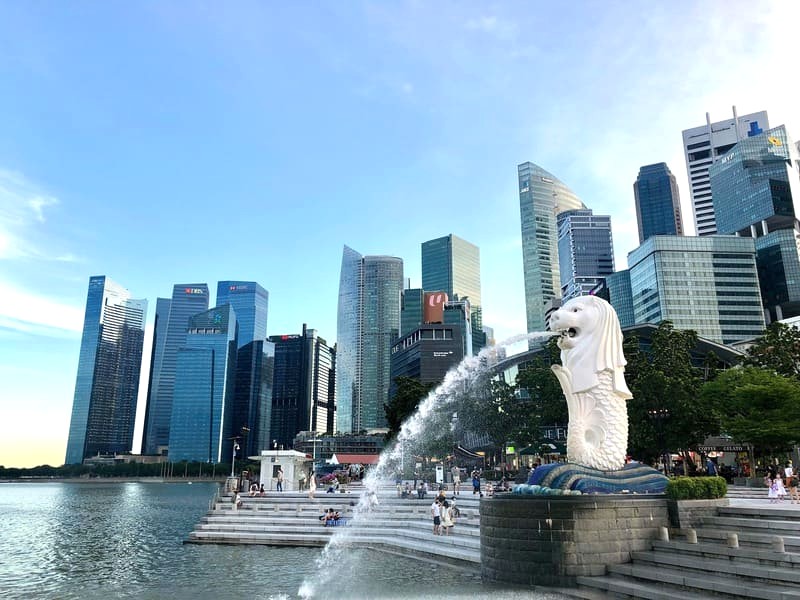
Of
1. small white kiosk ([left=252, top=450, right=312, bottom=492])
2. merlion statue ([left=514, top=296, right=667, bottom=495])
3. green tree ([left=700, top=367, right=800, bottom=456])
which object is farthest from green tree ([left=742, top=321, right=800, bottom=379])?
small white kiosk ([left=252, top=450, right=312, bottom=492])

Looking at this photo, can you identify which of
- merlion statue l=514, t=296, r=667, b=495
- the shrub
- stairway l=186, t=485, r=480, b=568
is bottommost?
stairway l=186, t=485, r=480, b=568

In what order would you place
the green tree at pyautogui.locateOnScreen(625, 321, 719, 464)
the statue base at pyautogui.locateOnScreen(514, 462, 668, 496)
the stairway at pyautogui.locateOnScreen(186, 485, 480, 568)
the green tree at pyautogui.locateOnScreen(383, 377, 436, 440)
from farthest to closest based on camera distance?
the green tree at pyautogui.locateOnScreen(383, 377, 436, 440), the green tree at pyautogui.locateOnScreen(625, 321, 719, 464), the stairway at pyautogui.locateOnScreen(186, 485, 480, 568), the statue base at pyautogui.locateOnScreen(514, 462, 668, 496)

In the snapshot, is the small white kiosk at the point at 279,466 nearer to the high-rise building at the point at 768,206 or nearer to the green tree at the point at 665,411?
the green tree at the point at 665,411

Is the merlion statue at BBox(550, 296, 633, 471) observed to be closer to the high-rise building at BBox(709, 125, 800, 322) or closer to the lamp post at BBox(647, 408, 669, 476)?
the lamp post at BBox(647, 408, 669, 476)

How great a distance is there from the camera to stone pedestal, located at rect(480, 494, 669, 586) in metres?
15.6

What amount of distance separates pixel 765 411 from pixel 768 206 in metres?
151

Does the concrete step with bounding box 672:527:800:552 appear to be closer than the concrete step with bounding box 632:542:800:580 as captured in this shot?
No

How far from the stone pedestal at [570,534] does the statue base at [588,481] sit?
29.5 inches

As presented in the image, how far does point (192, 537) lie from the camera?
102 ft

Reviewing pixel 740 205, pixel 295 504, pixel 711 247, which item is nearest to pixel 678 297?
pixel 711 247

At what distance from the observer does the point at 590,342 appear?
19750 mm

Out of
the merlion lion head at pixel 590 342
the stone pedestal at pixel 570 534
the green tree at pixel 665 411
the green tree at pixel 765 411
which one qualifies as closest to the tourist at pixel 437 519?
the stone pedestal at pixel 570 534

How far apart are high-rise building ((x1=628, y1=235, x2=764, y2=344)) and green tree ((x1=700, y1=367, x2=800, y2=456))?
98.8 meters

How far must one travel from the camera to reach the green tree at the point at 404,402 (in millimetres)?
56956
